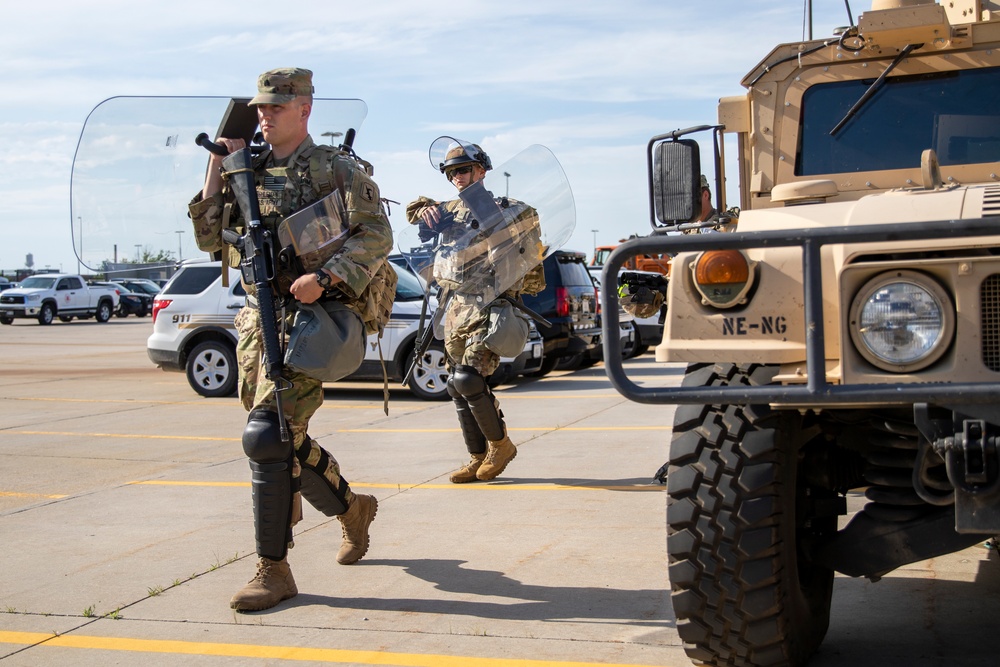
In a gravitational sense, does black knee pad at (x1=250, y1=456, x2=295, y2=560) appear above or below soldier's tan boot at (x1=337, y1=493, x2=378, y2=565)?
above

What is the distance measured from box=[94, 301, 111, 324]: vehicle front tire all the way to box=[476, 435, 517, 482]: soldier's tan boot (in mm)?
35224

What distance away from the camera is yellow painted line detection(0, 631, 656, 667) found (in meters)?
3.84

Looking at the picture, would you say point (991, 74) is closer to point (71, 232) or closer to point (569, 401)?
point (71, 232)

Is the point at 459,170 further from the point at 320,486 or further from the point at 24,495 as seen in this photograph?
the point at 24,495

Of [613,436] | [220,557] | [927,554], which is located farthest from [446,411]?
[927,554]

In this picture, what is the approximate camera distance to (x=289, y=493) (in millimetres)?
4590

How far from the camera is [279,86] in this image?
15.4 ft

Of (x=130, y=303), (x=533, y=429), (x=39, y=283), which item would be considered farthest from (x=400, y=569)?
(x=130, y=303)

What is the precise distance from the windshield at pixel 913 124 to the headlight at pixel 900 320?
177 cm

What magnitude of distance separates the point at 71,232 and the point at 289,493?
5.64 feet

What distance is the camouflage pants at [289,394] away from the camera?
4625mm

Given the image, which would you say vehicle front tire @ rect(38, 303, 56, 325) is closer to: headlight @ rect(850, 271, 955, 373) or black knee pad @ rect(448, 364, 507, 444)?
black knee pad @ rect(448, 364, 507, 444)

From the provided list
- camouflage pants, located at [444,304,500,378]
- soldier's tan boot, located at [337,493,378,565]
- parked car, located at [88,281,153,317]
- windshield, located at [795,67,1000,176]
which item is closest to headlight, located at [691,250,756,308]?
windshield, located at [795,67,1000,176]

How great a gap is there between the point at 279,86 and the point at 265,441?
1.49 metres
